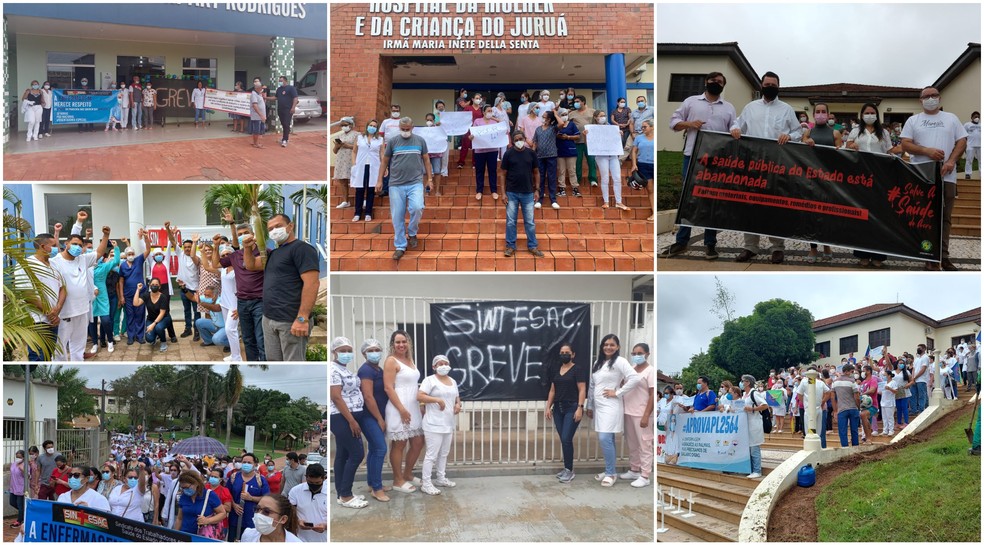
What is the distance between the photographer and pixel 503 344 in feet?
20.6

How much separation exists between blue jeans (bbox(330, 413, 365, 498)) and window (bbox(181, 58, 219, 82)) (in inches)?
138

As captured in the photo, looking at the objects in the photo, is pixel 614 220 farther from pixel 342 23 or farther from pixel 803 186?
pixel 342 23

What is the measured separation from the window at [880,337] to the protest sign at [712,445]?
1.32m

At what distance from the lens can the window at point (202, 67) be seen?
694 centimetres

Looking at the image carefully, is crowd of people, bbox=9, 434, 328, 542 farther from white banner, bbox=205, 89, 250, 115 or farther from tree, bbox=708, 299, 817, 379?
tree, bbox=708, 299, 817, 379

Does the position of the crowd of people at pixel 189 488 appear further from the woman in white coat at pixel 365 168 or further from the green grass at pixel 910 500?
the green grass at pixel 910 500

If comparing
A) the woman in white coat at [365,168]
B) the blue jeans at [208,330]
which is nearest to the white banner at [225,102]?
the woman in white coat at [365,168]

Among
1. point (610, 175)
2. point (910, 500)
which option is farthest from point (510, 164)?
point (910, 500)

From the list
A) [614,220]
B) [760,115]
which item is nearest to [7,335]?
[614,220]

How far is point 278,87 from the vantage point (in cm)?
684

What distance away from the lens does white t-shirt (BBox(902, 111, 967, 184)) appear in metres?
6.41

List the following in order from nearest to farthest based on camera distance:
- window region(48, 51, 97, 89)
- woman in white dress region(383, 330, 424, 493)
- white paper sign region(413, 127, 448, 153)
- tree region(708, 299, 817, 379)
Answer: woman in white dress region(383, 330, 424, 493) < tree region(708, 299, 817, 379) < window region(48, 51, 97, 89) < white paper sign region(413, 127, 448, 153)

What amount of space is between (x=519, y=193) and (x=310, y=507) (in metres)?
3.18

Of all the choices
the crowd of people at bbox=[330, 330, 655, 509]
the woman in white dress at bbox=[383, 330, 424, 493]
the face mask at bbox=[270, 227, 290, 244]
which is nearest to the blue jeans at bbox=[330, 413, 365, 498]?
the crowd of people at bbox=[330, 330, 655, 509]
